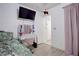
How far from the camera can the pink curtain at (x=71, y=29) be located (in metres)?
1.00

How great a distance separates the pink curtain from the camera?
1.00 meters

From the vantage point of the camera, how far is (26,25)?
1.08m

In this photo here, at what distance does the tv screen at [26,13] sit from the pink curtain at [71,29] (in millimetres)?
513

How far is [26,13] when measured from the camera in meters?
1.07

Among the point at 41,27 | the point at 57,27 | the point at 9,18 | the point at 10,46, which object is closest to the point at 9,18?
the point at 9,18

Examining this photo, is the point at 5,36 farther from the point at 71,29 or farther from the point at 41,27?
the point at 71,29

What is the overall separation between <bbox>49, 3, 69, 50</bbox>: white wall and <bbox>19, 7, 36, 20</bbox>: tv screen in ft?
0.98

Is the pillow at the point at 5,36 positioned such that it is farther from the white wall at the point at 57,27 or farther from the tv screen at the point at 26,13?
the white wall at the point at 57,27

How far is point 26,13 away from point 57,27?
55cm

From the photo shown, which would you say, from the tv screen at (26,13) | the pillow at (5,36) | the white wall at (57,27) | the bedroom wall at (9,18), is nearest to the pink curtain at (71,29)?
the white wall at (57,27)

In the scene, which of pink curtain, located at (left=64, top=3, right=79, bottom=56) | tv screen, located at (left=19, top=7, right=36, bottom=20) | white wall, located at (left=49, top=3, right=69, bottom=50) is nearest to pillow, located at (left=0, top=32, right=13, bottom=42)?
tv screen, located at (left=19, top=7, right=36, bottom=20)

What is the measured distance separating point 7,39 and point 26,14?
1.55ft

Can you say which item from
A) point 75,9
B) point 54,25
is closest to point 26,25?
point 54,25

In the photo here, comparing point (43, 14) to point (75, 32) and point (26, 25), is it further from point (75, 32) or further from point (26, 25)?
point (75, 32)
